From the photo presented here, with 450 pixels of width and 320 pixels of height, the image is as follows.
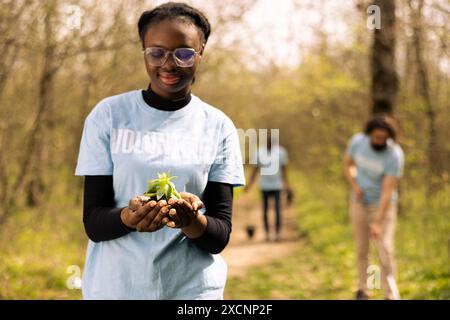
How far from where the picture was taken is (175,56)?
221 cm

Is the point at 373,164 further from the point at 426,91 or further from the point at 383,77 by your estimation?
the point at 383,77

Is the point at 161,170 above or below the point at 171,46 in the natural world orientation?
below

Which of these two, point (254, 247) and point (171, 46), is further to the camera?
point (254, 247)

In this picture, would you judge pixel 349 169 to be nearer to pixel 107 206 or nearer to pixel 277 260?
pixel 277 260

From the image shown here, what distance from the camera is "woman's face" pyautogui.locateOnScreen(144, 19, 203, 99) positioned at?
2227 mm

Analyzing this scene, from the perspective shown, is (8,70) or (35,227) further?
(35,227)

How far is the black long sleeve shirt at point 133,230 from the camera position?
212 cm

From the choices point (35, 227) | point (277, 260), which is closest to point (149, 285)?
point (35, 227)

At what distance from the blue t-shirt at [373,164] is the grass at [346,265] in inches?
42.7

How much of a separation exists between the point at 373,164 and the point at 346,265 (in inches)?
113

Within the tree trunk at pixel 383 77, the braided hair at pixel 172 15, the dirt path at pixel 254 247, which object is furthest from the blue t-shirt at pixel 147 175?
the tree trunk at pixel 383 77

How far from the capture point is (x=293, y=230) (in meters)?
14.4

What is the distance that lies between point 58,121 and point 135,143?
6.89m

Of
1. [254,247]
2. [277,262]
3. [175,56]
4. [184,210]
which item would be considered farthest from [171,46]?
[254,247]
